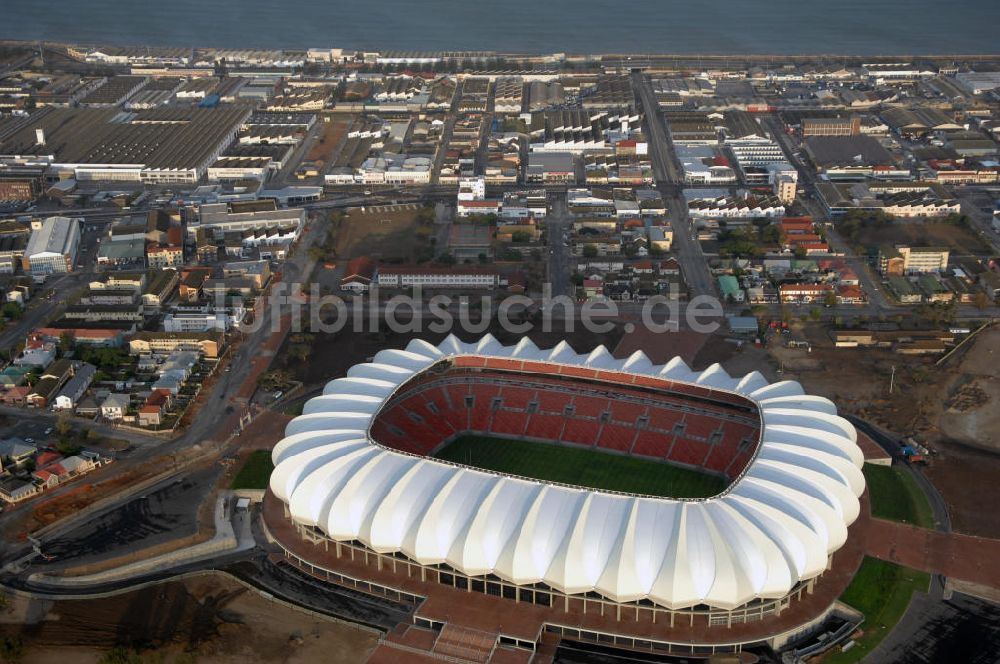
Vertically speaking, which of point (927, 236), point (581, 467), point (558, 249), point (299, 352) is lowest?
point (581, 467)

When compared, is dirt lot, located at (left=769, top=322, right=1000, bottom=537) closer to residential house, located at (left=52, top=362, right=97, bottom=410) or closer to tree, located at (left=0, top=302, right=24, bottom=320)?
residential house, located at (left=52, top=362, right=97, bottom=410)

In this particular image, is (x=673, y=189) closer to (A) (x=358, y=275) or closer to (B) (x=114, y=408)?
(A) (x=358, y=275)

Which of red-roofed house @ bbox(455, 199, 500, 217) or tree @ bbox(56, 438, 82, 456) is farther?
red-roofed house @ bbox(455, 199, 500, 217)

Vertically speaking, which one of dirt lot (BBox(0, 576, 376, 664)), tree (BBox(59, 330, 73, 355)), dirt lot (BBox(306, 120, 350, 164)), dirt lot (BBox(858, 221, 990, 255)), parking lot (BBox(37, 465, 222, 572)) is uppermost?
dirt lot (BBox(306, 120, 350, 164))

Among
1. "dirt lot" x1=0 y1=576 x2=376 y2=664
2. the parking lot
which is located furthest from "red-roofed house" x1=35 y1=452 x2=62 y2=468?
"dirt lot" x1=0 y1=576 x2=376 y2=664

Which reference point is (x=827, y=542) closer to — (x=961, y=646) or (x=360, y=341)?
(x=961, y=646)

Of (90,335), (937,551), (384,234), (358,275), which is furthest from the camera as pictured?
(384,234)

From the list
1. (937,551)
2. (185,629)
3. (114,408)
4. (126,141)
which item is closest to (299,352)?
(114,408)
